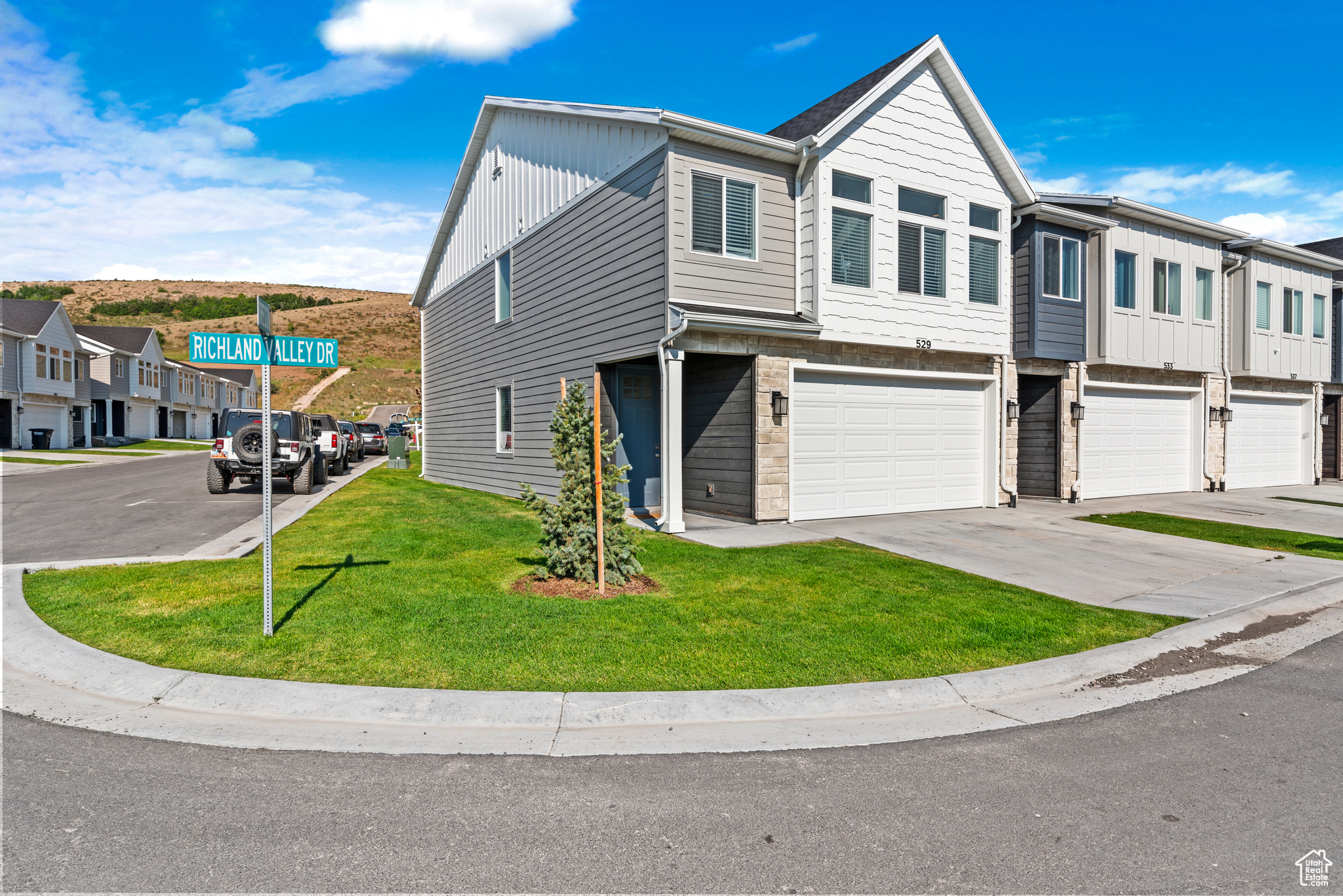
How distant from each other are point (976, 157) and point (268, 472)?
14.0m

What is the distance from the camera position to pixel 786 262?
12508 millimetres

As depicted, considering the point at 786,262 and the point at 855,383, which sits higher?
the point at 786,262

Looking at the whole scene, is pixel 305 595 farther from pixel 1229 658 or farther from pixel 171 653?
pixel 1229 658

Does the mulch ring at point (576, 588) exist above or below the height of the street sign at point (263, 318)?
below

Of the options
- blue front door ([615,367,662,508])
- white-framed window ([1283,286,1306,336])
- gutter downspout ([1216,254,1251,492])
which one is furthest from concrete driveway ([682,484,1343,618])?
white-framed window ([1283,286,1306,336])

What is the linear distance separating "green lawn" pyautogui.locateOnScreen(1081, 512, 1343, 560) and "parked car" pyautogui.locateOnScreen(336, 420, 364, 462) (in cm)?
2502

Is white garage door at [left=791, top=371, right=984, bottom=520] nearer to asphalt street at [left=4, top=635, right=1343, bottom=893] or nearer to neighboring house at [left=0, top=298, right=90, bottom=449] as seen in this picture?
asphalt street at [left=4, top=635, right=1343, bottom=893]

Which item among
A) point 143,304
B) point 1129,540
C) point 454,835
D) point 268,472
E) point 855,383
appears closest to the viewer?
point 454,835

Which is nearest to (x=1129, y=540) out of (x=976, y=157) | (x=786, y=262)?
(x=786, y=262)

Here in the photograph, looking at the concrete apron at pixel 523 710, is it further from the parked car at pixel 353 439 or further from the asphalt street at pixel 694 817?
the parked car at pixel 353 439

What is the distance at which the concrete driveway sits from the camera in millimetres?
8039

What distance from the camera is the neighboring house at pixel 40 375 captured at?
114 ft

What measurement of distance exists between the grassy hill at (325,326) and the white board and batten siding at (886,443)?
189 ft

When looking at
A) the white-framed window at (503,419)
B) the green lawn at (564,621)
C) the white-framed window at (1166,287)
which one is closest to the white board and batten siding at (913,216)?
the green lawn at (564,621)
